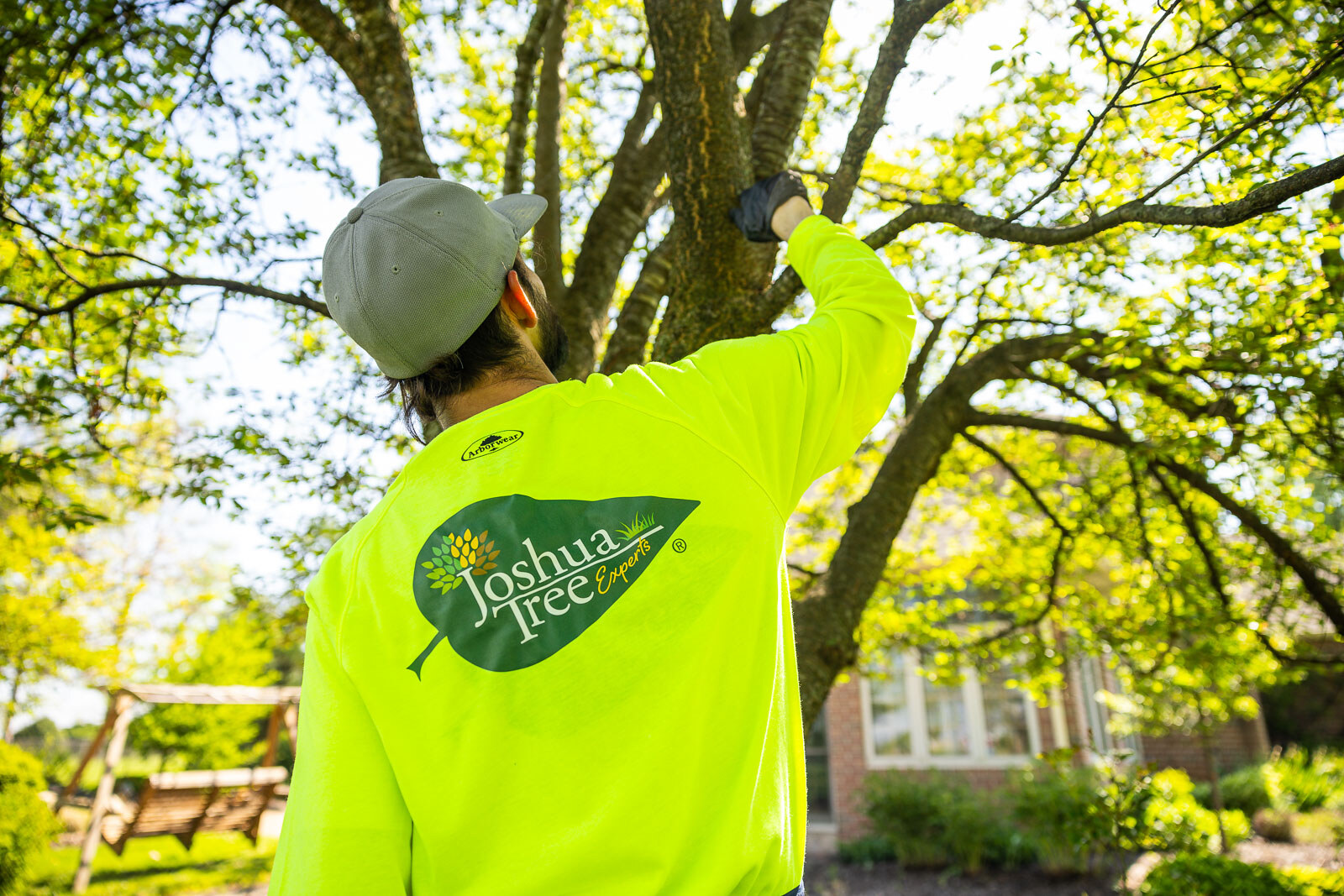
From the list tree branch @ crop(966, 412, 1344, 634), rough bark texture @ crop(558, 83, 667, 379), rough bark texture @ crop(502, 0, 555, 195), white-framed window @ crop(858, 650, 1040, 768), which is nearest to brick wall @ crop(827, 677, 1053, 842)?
white-framed window @ crop(858, 650, 1040, 768)

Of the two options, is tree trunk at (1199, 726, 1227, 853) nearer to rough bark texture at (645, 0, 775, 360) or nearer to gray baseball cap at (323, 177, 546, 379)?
rough bark texture at (645, 0, 775, 360)

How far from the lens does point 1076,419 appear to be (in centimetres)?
557

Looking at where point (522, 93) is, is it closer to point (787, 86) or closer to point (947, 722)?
point (787, 86)

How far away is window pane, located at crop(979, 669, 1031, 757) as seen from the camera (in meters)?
11.9

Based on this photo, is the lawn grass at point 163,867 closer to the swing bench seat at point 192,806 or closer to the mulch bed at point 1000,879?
the swing bench seat at point 192,806

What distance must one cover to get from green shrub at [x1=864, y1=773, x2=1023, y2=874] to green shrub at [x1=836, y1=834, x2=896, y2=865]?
110 millimetres

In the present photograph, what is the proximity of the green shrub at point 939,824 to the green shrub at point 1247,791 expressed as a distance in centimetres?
412

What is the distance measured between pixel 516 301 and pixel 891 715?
12733 millimetres

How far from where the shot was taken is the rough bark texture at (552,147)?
422 centimetres

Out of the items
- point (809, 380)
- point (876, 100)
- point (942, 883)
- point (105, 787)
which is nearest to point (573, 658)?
point (809, 380)

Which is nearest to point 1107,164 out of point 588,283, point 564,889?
point 588,283

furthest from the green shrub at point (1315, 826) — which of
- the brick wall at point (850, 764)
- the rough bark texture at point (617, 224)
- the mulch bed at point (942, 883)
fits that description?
the rough bark texture at point (617, 224)

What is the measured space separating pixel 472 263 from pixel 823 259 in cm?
64

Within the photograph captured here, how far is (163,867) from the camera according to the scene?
1213cm
